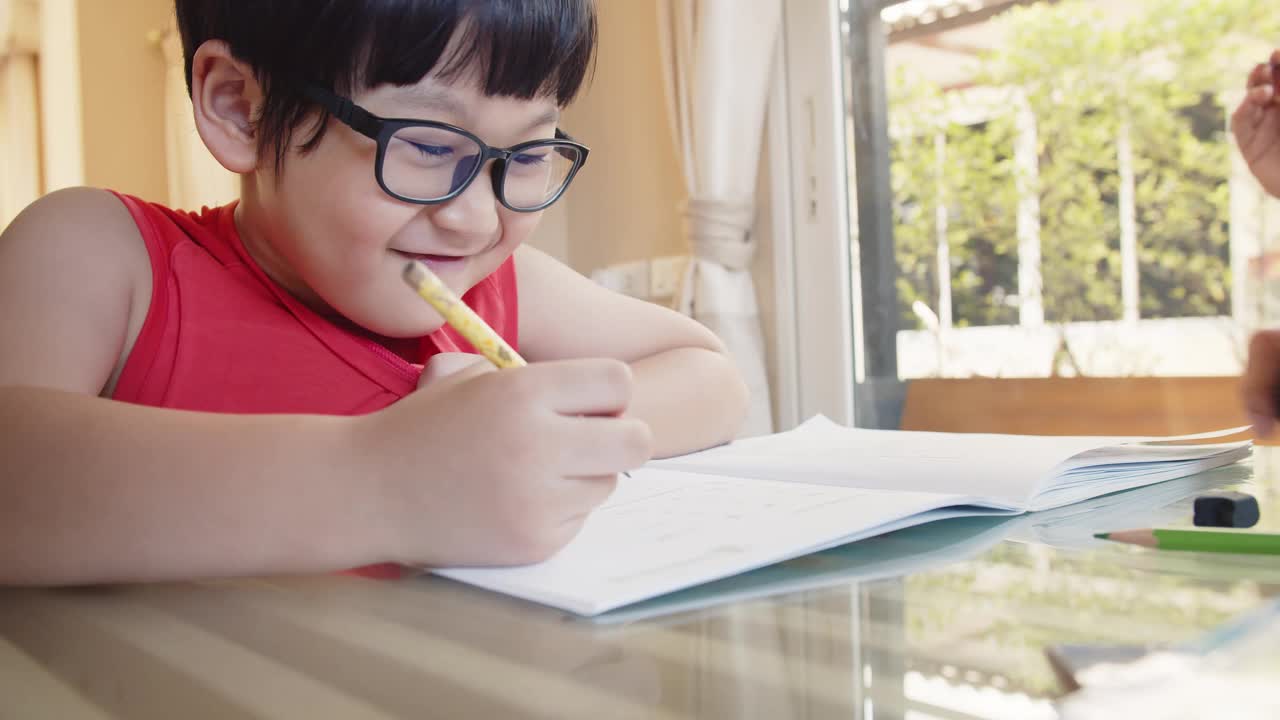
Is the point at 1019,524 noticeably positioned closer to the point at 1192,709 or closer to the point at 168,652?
the point at 1192,709

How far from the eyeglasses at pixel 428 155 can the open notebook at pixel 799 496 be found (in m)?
0.25

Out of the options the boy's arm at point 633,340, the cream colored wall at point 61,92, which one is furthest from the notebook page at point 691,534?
the cream colored wall at point 61,92

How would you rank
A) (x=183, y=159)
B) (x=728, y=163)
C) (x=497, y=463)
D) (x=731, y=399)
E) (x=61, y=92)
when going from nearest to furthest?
(x=497, y=463) < (x=731, y=399) < (x=728, y=163) < (x=183, y=159) < (x=61, y=92)

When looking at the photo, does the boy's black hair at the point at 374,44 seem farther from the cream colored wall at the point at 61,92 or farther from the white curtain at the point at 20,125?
the white curtain at the point at 20,125

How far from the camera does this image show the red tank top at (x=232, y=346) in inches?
30.5

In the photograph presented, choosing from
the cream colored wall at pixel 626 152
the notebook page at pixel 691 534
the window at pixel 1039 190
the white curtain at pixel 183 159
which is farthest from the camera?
the white curtain at pixel 183 159

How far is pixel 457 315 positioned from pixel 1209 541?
0.39m

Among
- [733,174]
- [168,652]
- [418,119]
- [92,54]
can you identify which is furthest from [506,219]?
[92,54]

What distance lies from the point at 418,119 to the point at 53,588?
383 mm

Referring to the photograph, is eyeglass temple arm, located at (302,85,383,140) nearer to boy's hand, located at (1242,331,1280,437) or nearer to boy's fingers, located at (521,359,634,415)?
boy's fingers, located at (521,359,634,415)

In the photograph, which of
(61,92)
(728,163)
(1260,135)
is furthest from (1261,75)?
(61,92)

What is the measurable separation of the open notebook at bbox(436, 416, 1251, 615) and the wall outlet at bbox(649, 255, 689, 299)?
1.77m

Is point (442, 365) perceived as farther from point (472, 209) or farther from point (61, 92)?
point (61, 92)

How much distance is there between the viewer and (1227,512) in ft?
1.80
